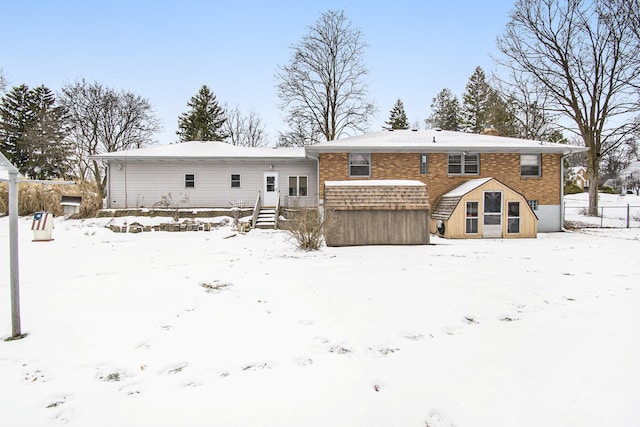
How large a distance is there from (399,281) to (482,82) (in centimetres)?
4174

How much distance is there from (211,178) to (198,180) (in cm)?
75

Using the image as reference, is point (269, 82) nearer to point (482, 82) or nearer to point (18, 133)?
point (482, 82)

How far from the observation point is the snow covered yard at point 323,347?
2686 mm

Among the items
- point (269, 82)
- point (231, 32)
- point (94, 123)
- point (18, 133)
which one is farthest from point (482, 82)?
point (18, 133)

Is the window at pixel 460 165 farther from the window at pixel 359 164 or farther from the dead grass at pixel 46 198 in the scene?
the dead grass at pixel 46 198

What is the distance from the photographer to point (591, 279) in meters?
6.89

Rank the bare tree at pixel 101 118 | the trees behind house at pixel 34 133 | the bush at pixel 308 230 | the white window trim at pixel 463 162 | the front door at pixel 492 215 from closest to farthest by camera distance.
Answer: the bush at pixel 308 230 < the front door at pixel 492 215 < the white window trim at pixel 463 162 < the bare tree at pixel 101 118 < the trees behind house at pixel 34 133

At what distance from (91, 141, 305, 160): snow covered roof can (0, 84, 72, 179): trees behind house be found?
1757 centimetres

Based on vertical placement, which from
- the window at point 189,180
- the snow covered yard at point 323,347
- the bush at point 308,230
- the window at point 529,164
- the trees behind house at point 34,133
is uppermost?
the trees behind house at point 34,133

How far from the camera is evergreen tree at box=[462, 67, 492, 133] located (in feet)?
130

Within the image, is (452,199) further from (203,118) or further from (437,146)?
(203,118)

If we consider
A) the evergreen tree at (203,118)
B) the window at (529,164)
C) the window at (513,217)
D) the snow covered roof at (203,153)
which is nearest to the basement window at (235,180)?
the snow covered roof at (203,153)

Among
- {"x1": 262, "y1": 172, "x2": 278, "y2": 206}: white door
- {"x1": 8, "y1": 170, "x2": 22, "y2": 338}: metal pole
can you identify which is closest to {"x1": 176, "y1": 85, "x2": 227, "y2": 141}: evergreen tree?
{"x1": 262, "y1": 172, "x2": 278, "y2": 206}: white door

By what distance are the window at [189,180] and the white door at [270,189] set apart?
4.01m
